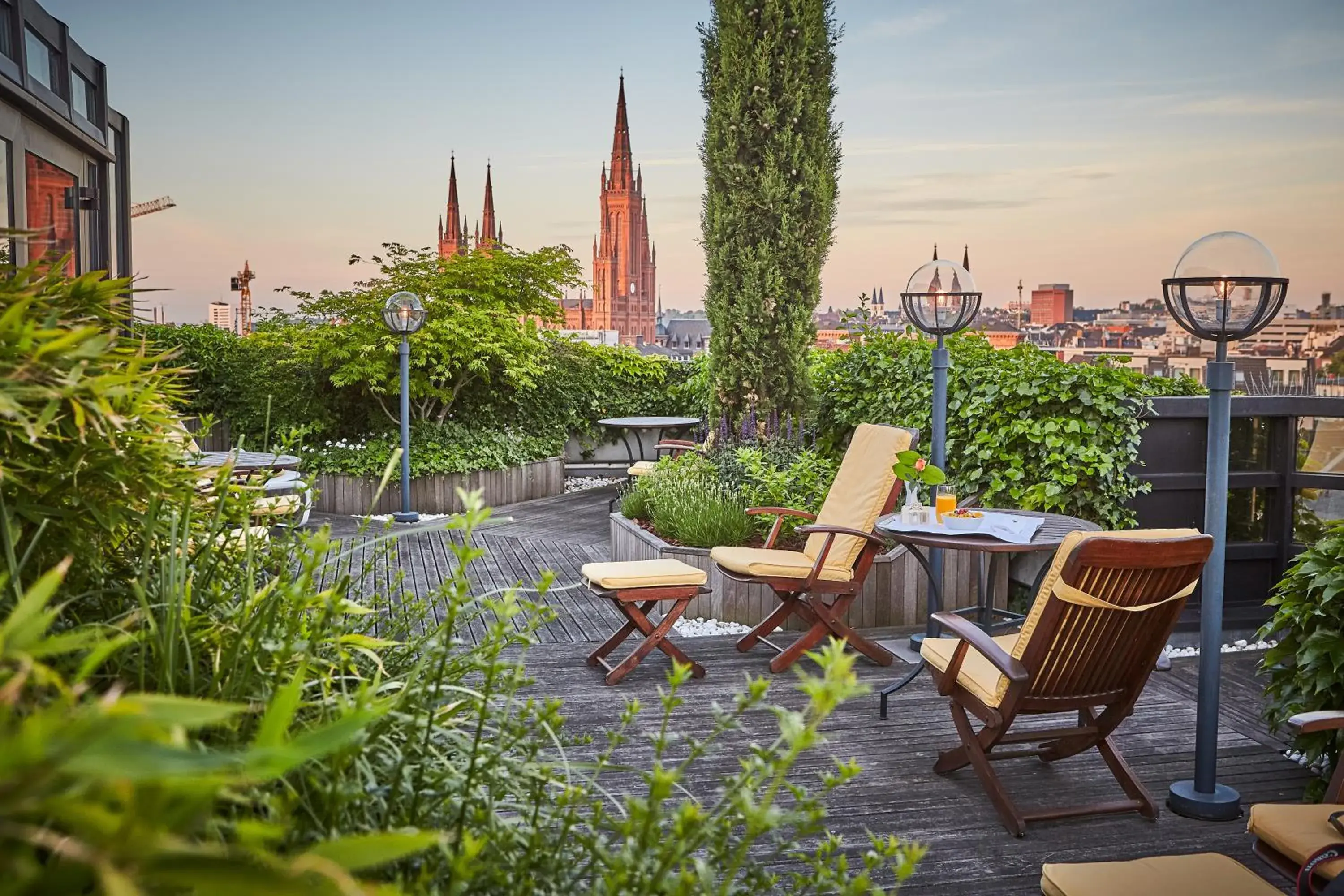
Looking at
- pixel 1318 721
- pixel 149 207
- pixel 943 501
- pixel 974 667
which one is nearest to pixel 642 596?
pixel 943 501

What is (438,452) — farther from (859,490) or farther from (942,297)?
(942,297)

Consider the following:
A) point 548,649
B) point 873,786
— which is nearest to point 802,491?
point 548,649

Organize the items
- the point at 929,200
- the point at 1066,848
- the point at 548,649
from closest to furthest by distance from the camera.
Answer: the point at 1066,848 → the point at 548,649 → the point at 929,200

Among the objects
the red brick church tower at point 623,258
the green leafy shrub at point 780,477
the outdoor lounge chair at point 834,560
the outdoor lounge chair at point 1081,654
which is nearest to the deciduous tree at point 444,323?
the green leafy shrub at point 780,477

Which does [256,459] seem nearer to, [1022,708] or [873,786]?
[873,786]

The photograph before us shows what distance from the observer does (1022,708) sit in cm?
344

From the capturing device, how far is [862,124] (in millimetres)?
13086

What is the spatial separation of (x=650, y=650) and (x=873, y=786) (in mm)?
1766

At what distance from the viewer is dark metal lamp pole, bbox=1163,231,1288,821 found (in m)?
3.58

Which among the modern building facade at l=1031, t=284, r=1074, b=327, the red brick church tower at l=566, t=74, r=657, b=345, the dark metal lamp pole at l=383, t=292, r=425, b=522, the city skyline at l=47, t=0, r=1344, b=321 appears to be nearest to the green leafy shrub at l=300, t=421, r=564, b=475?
the dark metal lamp pole at l=383, t=292, r=425, b=522

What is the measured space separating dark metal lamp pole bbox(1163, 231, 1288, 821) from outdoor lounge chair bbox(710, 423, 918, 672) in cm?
161

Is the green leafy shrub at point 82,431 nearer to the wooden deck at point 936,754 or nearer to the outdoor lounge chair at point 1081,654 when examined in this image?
the wooden deck at point 936,754

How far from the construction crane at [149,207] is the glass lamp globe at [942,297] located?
10.8m

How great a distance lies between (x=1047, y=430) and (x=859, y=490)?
1.19 meters
